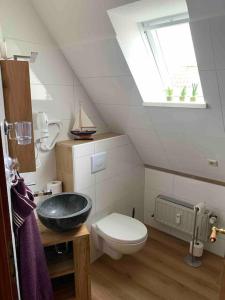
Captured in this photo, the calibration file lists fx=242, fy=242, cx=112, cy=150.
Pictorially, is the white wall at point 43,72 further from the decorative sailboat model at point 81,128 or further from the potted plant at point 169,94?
the potted plant at point 169,94

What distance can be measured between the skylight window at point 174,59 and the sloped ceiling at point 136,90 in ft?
0.56

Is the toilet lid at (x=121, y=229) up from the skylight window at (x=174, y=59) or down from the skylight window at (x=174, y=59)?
down

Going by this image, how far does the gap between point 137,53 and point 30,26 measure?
32.6 inches

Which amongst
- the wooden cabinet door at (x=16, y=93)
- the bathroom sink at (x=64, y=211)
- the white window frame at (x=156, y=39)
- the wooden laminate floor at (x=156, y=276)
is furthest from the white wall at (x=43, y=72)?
the wooden laminate floor at (x=156, y=276)

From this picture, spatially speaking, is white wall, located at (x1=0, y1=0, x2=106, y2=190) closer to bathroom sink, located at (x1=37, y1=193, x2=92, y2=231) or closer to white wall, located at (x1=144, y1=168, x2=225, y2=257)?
bathroom sink, located at (x1=37, y1=193, x2=92, y2=231)

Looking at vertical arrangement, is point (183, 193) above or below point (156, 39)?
below

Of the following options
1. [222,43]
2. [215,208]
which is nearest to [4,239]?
[222,43]

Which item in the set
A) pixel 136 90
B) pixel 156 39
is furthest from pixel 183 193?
pixel 156 39

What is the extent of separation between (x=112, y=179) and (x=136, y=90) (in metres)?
0.97

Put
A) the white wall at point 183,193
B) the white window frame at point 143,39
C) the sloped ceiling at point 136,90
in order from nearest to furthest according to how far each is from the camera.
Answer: the sloped ceiling at point 136,90 → the white window frame at point 143,39 → the white wall at point 183,193

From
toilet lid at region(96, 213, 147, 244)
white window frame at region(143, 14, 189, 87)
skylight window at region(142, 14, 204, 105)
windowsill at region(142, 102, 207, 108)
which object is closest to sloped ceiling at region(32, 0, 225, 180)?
windowsill at region(142, 102, 207, 108)

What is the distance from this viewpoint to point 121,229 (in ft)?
7.08

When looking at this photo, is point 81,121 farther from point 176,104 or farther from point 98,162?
point 176,104

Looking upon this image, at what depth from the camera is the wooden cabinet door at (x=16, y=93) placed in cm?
138
